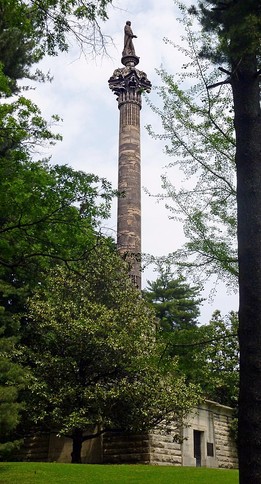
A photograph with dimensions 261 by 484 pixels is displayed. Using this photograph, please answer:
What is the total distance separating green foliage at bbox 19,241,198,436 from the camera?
67.8 feet

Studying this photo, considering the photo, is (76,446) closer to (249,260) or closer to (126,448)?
(126,448)

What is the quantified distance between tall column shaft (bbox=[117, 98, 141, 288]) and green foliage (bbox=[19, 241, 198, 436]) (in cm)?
756

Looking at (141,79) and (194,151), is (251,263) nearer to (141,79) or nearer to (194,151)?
(194,151)

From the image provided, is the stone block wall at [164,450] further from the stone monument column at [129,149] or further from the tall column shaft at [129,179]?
the tall column shaft at [129,179]

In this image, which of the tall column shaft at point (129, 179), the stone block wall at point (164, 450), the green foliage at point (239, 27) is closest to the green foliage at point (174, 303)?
the tall column shaft at point (129, 179)

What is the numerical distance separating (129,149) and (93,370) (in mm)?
17116

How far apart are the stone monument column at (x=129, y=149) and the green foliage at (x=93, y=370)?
7412mm

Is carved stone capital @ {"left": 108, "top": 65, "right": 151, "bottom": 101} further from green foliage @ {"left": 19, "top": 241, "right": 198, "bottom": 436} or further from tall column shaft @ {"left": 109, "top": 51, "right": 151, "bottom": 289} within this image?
green foliage @ {"left": 19, "top": 241, "right": 198, "bottom": 436}

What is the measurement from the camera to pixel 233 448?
92.8ft

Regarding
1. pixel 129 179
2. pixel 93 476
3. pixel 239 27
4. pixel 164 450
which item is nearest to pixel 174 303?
pixel 129 179

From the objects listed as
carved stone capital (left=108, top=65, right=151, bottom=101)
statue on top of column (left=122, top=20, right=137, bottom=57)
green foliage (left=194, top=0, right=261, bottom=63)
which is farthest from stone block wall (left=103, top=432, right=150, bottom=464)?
statue on top of column (left=122, top=20, right=137, bottom=57)

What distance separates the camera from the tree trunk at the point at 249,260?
6.15 m

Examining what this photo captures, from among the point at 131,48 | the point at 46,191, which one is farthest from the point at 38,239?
the point at 131,48

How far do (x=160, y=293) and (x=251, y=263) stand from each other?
1769 inches
